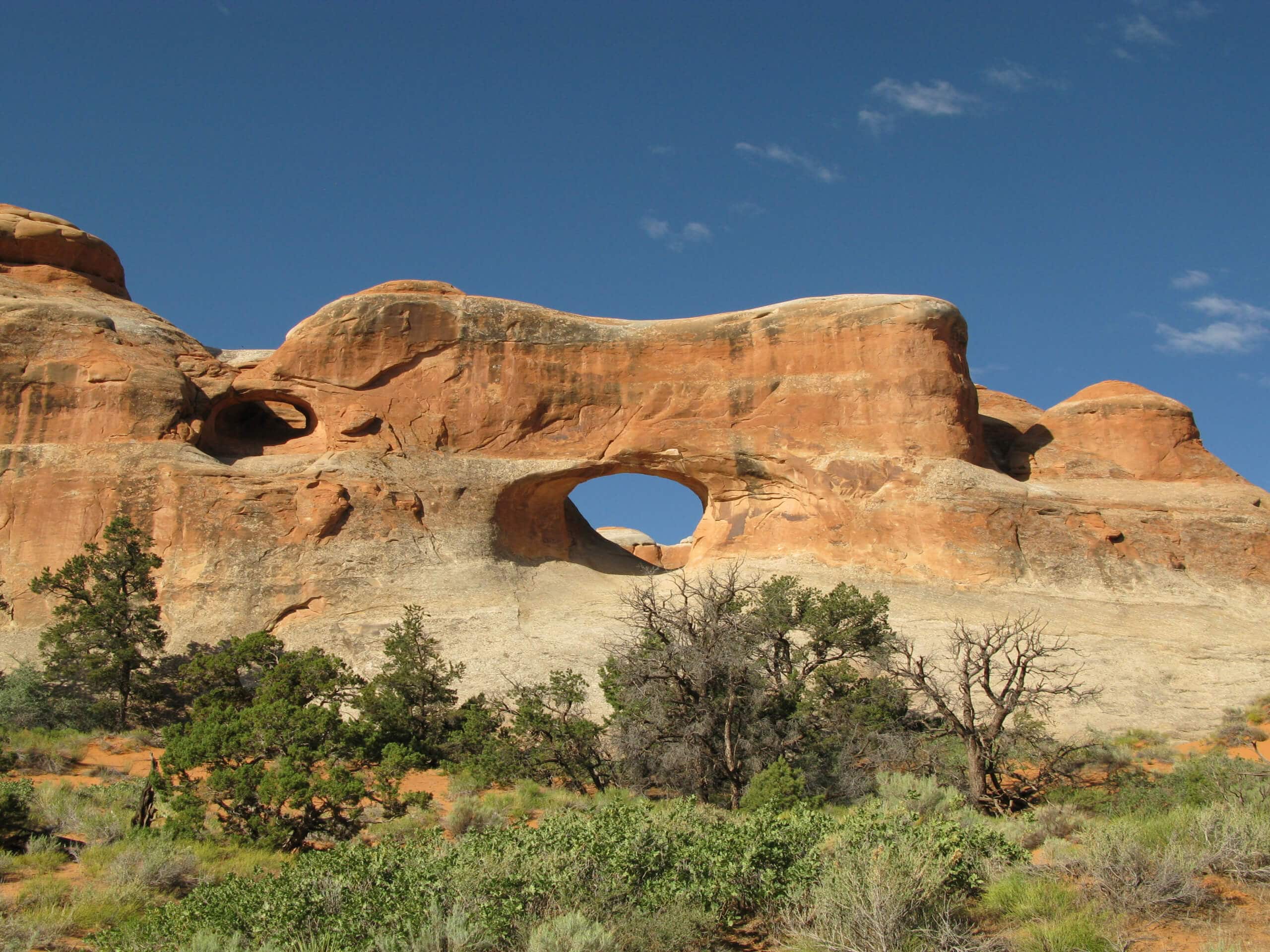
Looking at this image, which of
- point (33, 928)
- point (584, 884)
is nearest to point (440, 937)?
point (584, 884)

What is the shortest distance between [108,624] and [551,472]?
412 inches

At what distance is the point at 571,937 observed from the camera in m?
6.52

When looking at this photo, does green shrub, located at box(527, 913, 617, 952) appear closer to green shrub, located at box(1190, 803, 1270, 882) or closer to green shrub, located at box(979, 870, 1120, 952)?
green shrub, located at box(979, 870, 1120, 952)

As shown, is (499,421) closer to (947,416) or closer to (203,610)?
(203,610)

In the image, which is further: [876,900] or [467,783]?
[467,783]

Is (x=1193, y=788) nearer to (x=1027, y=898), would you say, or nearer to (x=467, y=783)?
(x=1027, y=898)

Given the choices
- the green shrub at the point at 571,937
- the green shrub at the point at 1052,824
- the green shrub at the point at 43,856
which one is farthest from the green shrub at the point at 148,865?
the green shrub at the point at 1052,824

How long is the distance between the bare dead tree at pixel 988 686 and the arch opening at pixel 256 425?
16.4 m

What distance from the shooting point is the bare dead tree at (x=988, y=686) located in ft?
43.9

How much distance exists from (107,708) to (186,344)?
11574 millimetres

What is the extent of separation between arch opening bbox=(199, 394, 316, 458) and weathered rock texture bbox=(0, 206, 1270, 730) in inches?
4.1

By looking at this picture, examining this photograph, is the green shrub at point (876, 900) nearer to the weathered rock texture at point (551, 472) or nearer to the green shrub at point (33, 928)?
the green shrub at point (33, 928)

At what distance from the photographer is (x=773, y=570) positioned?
80.6 ft

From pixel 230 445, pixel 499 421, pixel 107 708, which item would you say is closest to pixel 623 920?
pixel 107 708
